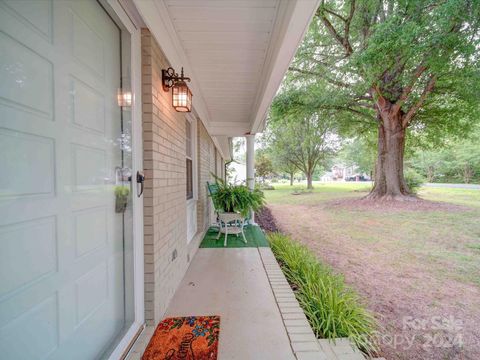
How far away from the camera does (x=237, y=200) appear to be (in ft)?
12.4

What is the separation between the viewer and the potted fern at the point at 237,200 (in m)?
3.77

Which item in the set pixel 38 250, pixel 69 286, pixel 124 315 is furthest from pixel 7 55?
pixel 124 315

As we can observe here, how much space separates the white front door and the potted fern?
2498 millimetres

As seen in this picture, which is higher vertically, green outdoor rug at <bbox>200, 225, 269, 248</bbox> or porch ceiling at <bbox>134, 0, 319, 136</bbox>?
porch ceiling at <bbox>134, 0, 319, 136</bbox>

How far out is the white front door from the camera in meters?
0.77

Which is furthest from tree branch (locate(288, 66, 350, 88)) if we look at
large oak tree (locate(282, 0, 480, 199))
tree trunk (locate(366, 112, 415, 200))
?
tree trunk (locate(366, 112, 415, 200))

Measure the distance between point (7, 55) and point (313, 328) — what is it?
2335 mm

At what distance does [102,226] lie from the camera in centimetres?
124

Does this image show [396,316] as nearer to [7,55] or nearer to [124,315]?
[124,315]

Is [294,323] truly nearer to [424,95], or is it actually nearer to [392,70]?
[392,70]

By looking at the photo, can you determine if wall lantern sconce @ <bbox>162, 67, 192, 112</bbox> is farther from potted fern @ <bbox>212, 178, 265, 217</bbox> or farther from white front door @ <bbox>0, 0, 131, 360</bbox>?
potted fern @ <bbox>212, 178, 265, 217</bbox>

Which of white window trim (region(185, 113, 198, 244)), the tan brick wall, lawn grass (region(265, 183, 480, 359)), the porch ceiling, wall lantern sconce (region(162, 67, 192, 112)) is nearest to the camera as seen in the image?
the porch ceiling

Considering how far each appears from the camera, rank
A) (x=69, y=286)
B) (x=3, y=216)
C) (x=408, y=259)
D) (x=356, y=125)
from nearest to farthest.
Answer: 1. (x=3, y=216)
2. (x=69, y=286)
3. (x=408, y=259)
4. (x=356, y=125)

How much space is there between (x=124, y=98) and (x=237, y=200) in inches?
103
